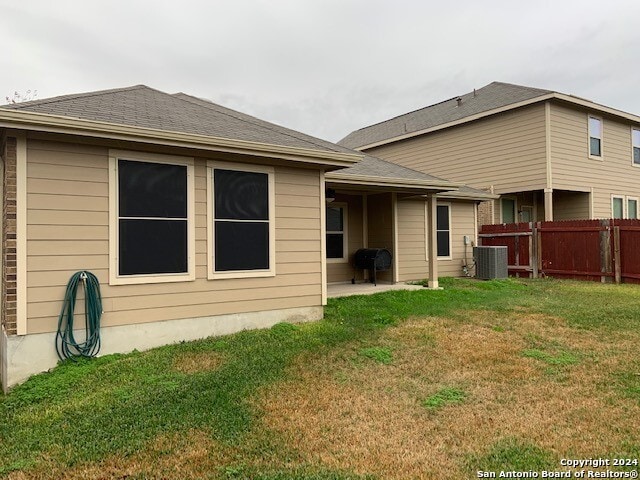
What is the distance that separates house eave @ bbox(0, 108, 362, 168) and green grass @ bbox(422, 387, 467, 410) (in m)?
3.73

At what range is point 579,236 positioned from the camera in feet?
39.0

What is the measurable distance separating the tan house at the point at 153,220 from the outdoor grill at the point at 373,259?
358 cm

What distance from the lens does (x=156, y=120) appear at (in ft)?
18.0

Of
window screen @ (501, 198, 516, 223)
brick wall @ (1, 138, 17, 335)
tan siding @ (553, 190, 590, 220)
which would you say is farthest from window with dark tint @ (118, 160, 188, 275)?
tan siding @ (553, 190, 590, 220)

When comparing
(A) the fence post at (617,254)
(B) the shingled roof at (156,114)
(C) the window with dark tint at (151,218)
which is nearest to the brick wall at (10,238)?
(B) the shingled roof at (156,114)

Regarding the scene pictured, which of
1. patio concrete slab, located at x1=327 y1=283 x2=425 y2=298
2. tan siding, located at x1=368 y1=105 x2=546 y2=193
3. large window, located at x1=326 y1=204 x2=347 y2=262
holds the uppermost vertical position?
tan siding, located at x1=368 y1=105 x2=546 y2=193

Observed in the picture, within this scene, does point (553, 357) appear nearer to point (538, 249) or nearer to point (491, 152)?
point (538, 249)

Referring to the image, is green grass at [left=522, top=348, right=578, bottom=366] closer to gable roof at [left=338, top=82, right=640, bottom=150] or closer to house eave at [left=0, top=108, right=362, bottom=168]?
house eave at [left=0, top=108, right=362, bottom=168]

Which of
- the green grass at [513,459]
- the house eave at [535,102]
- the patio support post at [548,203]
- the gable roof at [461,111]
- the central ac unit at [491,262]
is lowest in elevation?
the green grass at [513,459]

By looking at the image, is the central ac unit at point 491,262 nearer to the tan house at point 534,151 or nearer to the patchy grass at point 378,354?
the tan house at point 534,151

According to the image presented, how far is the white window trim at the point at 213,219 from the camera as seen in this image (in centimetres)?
572

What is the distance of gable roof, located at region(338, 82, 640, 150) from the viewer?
549 inches

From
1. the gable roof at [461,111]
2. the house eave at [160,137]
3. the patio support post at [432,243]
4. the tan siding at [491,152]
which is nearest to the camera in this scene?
the house eave at [160,137]

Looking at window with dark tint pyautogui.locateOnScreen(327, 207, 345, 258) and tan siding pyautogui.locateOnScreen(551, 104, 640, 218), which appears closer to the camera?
window with dark tint pyautogui.locateOnScreen(327, 207, 345, 258)
